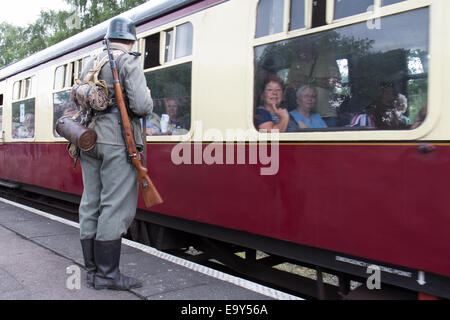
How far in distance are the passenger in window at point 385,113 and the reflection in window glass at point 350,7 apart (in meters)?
0.48

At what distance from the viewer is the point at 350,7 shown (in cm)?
254

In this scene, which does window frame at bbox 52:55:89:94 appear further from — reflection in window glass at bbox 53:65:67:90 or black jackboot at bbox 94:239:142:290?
black jackboot at bbox 94:239:142:290

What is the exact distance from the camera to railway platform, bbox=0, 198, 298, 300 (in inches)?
105

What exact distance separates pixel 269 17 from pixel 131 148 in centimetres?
137

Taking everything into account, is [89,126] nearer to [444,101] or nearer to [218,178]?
[218,178]

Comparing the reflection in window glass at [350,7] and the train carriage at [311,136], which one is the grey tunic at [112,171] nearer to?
the train carriage at [311,136]

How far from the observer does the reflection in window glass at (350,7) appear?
246 cm

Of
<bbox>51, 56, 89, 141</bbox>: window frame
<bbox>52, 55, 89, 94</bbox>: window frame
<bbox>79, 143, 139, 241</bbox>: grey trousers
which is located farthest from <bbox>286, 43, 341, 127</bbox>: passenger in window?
<bbox>52, 55, 89, 94</bbox>: window frame

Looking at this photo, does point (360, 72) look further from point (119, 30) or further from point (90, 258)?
point (90, 258)

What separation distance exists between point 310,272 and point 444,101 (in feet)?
13.9
